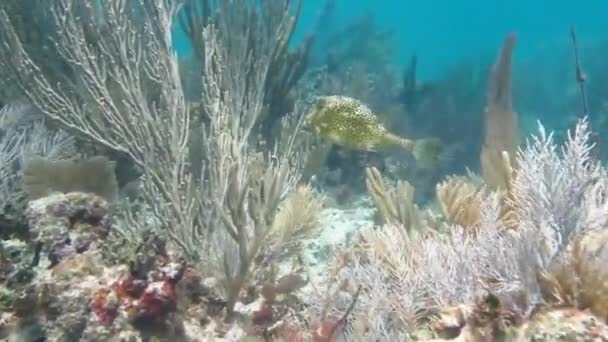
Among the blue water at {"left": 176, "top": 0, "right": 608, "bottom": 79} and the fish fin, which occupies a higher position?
the blue water at {"left": 176, "top": 0, "right": 608, "bottom": 79}

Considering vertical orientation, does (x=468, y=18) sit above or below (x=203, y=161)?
above

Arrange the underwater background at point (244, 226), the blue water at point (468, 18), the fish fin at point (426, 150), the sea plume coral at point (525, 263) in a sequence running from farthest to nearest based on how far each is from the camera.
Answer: the blue water at point (468, 18) < the fish fin at point (426, 150) < the underwater background at point (244, 226) < the sea plume coral at point (525, 263)

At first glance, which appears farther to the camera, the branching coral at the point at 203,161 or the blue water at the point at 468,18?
the blue water at the point at 468,18

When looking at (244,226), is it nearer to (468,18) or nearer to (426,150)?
(426,150)

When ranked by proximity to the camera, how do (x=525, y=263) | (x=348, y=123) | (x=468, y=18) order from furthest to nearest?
(x=468, y=18) < (x=348, y=123) < (x=525, y=263)

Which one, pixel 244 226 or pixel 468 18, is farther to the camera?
pixel 468 18

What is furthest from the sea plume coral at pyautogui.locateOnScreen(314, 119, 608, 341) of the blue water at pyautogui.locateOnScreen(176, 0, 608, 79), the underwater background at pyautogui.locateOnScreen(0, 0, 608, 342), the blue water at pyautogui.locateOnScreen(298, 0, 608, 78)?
the blue water at pyautogui.locateOnScreen(298, 0, 608, 78)

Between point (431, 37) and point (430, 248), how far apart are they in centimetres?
7232

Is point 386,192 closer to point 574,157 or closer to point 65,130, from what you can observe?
point 574,157

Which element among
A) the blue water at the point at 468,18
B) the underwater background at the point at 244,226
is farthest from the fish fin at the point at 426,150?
the blue water at the point at 468,18

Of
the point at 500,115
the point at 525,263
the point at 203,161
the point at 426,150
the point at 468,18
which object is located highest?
the point at 468,18

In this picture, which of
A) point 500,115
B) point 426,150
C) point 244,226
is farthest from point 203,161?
point 500,115

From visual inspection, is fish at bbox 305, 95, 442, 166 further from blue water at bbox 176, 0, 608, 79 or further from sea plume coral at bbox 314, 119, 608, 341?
blue water at bbox 176, 0, 608, 79

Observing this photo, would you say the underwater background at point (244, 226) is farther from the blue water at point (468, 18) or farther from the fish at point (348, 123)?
the blue water at point (468, 18)
